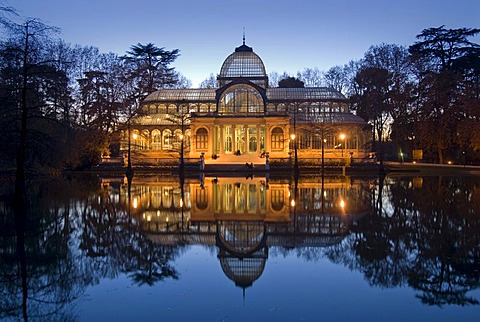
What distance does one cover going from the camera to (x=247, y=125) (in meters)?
61.8

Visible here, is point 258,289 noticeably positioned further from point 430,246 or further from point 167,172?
point 167,172

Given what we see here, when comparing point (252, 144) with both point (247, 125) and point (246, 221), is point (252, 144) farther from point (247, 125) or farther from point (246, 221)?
point (246, 221)

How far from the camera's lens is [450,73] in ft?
174

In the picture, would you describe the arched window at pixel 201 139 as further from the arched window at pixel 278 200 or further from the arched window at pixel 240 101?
the arched window at pixel 278 200

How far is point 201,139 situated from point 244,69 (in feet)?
46.9

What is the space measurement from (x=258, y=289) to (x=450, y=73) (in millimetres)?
51625

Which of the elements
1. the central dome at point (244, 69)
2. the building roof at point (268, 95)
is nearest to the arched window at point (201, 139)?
the building roof at point (268, 95)

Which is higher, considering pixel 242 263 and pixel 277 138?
pixel 277 138

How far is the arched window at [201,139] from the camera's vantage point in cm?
6139

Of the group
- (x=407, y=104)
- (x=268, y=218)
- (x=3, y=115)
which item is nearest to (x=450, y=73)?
(x=407, y=104)

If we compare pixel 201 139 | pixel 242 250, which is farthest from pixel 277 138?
pixel 242 250

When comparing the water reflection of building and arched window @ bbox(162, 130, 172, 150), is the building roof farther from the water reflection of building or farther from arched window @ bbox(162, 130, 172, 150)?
the water reflection of building

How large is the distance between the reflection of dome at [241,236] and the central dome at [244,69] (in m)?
53.4

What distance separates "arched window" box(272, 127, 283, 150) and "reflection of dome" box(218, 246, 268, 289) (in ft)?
162
